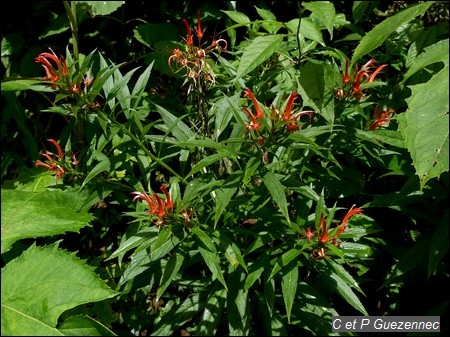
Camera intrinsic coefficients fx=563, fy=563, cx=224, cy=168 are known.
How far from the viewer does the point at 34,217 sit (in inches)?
62.7

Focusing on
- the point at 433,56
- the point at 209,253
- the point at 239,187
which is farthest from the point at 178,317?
the point at 433,56

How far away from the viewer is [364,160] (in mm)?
2068

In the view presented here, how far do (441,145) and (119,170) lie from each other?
4.08ft

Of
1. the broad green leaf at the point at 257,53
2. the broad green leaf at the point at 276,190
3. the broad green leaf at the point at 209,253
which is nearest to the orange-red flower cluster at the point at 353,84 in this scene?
the broad green leaf at the point at 257,53

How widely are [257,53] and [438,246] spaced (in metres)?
0.88

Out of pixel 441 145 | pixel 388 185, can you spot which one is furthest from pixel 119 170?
pixel 441 145

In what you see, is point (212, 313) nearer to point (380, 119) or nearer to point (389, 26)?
point (380, 119)

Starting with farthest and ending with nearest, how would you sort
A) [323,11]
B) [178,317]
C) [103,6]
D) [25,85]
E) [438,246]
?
[178,317], [438,246], [25,85], [323,11], [103,6]

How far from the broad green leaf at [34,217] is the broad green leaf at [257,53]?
0.67 meters

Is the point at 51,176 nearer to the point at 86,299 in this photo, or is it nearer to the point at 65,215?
the point at 65,215

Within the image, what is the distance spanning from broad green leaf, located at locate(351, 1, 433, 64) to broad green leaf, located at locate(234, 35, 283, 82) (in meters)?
0.32

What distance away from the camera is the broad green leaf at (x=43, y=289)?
4.08 feet

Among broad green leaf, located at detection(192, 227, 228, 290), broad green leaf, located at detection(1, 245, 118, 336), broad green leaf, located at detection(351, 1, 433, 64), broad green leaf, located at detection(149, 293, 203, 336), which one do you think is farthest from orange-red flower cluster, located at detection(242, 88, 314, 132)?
broad green leaf, located at detection(149, 293, 203, 336)

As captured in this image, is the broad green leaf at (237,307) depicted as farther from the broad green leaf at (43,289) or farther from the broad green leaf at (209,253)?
the broad green leaf at (43,289)
